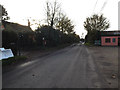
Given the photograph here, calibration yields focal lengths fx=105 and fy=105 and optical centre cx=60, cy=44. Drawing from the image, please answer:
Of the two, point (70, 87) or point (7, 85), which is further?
point (7, 85)

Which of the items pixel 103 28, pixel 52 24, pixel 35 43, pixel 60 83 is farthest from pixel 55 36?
pixel 103 28

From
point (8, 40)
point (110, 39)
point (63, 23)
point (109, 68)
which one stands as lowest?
point (109, 68)

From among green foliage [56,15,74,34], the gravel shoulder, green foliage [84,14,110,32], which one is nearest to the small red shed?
green foliage [84,14,110,32]

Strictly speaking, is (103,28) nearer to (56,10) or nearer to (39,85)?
(56,10)

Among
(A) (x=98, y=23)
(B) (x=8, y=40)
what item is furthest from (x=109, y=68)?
(A) (x=98, y=23)

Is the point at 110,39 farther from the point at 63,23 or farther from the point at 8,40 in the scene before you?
the point at 8,40

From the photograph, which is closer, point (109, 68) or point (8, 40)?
point (109, 68)

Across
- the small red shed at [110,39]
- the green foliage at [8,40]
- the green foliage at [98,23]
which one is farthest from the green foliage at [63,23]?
the green foliage at [8,40]

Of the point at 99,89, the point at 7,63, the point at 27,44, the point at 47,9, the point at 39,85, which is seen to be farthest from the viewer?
the point at 47,9

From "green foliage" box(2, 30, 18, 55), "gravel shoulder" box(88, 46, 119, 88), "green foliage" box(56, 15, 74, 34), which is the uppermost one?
"green foliage" box(56, 15, 74, 34)

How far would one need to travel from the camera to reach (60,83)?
4.41 m

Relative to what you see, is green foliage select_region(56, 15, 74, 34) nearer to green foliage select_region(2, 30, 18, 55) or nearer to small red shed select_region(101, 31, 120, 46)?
small red shed select_region(101, 31, 120, 46)

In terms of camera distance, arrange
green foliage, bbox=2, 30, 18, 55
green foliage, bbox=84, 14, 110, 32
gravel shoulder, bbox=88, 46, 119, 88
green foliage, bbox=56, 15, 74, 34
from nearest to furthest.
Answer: gravel shoulder, bbox=88, 46, 119, 88
green foliage, bbox=2, 30, 18, 55
green foliage, bbox=56, 15, 74, 34
green foliage, bbox=84, 14, 110, 32

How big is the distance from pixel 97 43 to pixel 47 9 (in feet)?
74.2
